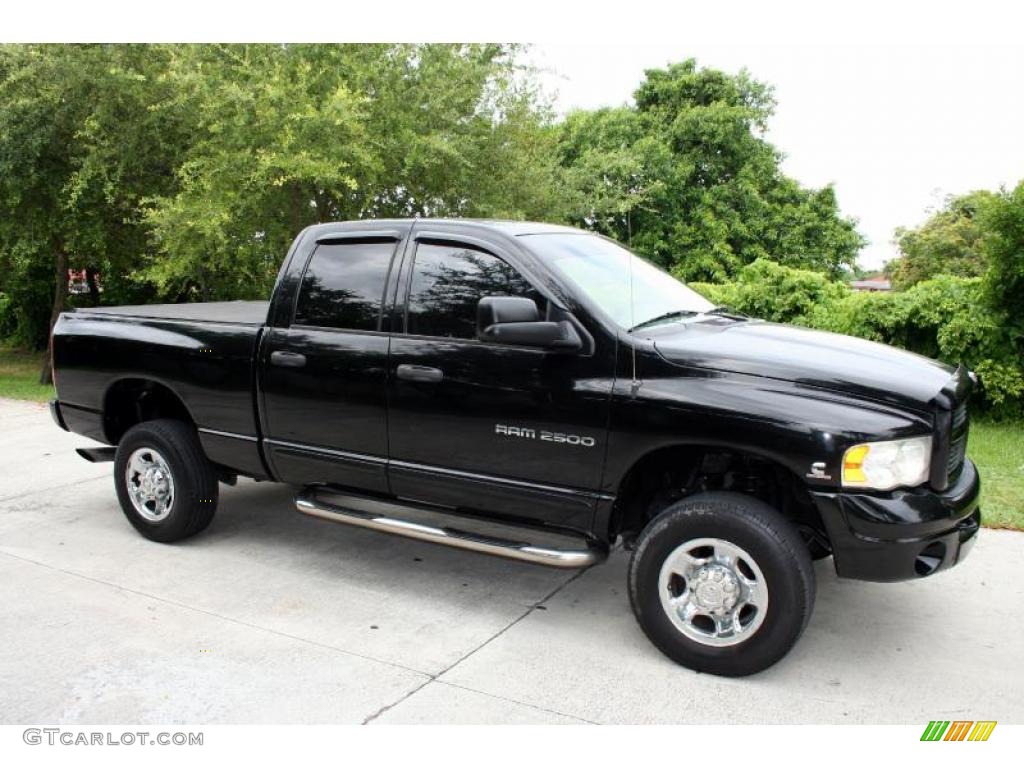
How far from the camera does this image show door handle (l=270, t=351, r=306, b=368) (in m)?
4.83

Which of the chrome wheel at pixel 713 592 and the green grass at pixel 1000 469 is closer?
the chrome wheel at pixel 713 592

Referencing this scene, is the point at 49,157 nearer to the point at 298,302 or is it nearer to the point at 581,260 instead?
the point at 298,302

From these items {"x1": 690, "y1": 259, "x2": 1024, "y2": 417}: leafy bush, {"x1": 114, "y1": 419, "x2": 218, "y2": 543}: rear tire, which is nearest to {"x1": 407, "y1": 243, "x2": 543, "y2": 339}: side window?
{"x1": 114, "y1": 419, "x2": 218, "y2": 543}: rear tire

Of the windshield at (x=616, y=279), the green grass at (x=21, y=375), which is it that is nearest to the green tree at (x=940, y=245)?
the green grass at (x=21, y=375)

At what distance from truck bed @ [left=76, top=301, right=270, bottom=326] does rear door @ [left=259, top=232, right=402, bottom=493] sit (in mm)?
382

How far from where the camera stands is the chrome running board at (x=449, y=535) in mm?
4051

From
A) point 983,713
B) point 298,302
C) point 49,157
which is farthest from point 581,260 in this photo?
point 49,157

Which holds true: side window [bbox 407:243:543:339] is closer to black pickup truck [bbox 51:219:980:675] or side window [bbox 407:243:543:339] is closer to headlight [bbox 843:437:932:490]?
black pickup truck [bbox 51:219:980:675]

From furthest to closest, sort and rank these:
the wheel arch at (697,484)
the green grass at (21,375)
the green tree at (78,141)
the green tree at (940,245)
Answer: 1. the green tree at (940,245)
2. the green grass at (21,375)
3. the green tree at (78,141)
4. the wheel arch at (697,484)

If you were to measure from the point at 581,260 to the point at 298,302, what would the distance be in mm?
1661

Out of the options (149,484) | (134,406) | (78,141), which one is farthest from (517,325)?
(78,141)

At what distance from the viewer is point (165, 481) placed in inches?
215

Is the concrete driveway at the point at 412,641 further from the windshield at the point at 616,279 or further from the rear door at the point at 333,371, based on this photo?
the windshield at the point at 616,279

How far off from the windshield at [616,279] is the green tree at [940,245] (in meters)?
37.6
